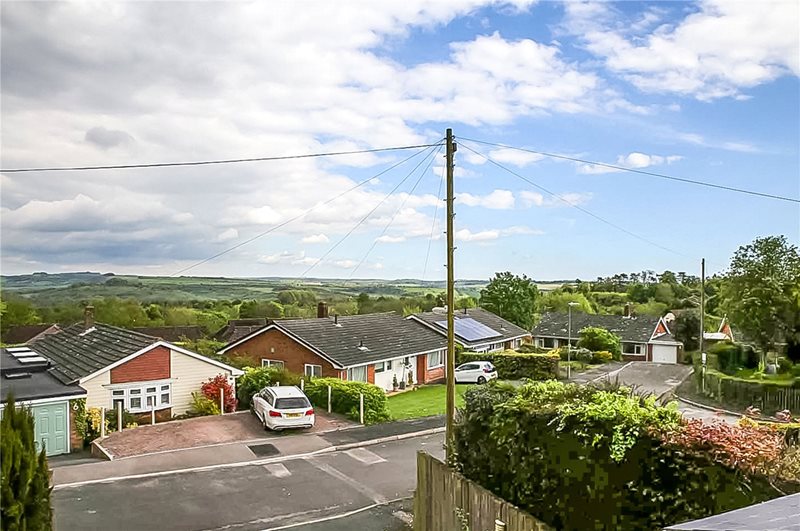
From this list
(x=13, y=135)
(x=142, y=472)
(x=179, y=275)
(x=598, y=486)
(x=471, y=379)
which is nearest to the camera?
(x=598, y=486)

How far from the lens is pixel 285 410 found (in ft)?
44.0

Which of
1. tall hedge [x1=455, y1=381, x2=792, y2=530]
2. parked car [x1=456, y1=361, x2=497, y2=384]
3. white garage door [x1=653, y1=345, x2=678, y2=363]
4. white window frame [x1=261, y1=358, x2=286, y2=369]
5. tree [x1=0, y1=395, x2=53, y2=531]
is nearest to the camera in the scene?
tall hedge [x1=455, y1=381, x2=792, y2=530]

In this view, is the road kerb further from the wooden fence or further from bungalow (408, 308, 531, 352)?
bungalow (408, 308, 531, 352)

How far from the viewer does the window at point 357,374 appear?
57.9 ft

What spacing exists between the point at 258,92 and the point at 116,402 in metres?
7.90

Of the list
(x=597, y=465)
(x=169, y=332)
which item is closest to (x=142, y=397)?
(x=169, y=332)

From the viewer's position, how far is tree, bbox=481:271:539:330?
2443 cm

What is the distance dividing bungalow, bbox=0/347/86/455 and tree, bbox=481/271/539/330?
15.5m

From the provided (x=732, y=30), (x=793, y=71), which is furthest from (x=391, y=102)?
(x=793, y=71)

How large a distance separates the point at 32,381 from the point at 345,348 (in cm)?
840

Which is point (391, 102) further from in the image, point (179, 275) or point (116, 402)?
point (116, 402)

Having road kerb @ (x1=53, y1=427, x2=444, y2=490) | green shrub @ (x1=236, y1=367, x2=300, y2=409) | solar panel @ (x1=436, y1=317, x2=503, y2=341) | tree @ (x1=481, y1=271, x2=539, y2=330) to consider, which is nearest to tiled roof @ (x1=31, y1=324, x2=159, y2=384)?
green shrub @ (x1=236, y1=367, x2=300, y2=409)

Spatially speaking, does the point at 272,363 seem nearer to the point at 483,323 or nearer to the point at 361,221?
the point at 361,221

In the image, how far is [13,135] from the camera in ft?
26.0
